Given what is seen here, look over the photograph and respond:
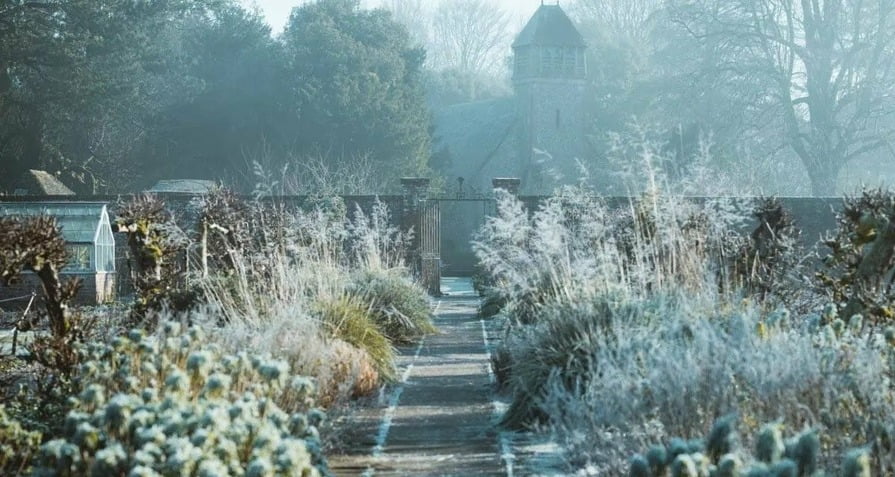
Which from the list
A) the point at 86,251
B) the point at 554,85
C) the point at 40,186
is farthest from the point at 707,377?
the point at 554,85

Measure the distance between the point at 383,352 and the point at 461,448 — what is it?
2271 millimetres

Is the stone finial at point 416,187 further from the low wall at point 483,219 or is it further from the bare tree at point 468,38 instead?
the bare tree at point 468,38

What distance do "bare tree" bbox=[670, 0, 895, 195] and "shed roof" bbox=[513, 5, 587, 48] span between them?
7648mm

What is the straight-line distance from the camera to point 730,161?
94.1 feet

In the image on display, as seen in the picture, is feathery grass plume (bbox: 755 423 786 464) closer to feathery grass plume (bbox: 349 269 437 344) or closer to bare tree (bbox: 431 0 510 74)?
feathery grass plume (bbox: 349 269 437 344)

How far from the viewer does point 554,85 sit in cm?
3625

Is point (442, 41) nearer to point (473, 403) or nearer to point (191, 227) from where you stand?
point (191, 227)

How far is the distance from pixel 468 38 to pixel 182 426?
4578 centimetres

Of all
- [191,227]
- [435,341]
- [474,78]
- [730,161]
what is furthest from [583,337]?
[474,78]

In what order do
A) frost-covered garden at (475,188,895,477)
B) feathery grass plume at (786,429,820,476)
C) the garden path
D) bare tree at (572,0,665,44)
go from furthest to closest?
bare tree at (572,0,665,44) → the garden path → frost-covered garden at (475,188,895,477) → feathery grass plume at (786,429,820,476)

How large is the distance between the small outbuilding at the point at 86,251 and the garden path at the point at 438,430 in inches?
315

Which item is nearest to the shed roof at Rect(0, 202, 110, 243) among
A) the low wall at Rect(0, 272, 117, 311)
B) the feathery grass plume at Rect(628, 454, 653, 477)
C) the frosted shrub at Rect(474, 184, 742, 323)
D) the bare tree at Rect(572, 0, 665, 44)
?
the low wall at Rect(0, 272, 117, 311)

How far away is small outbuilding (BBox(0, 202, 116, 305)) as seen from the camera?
53.4 ft

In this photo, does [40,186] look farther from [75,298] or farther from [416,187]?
[416,187]
